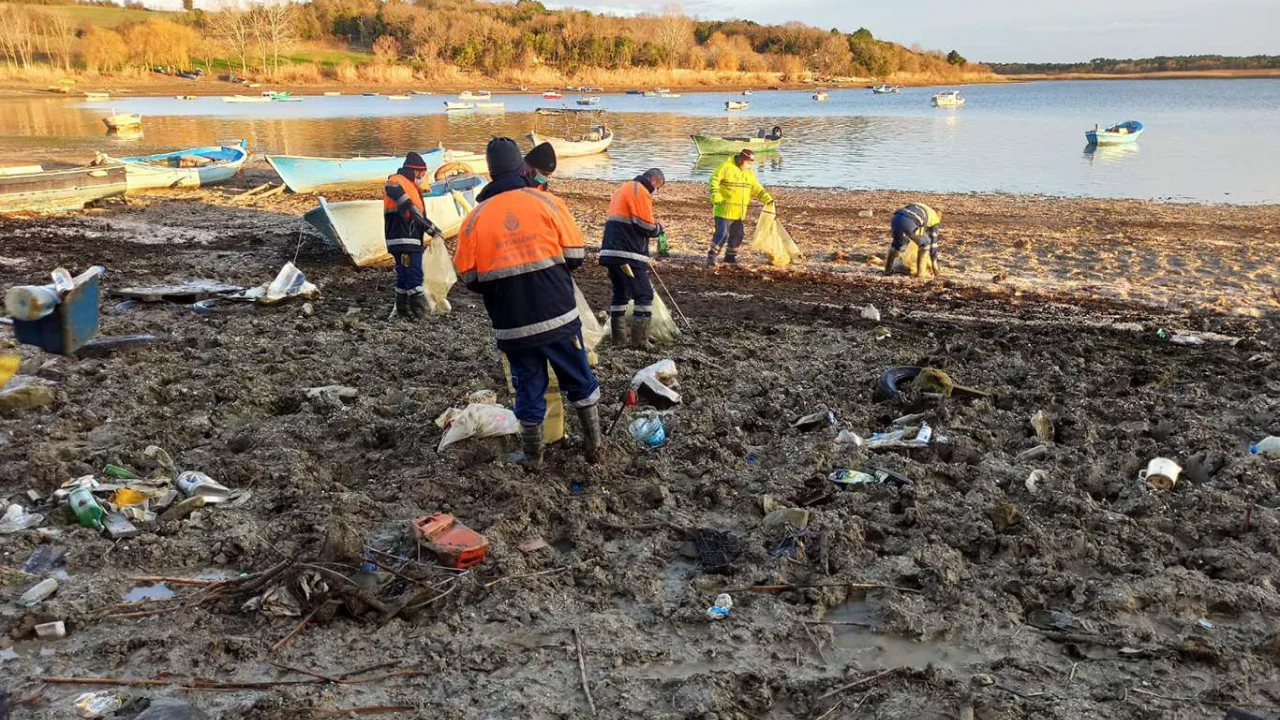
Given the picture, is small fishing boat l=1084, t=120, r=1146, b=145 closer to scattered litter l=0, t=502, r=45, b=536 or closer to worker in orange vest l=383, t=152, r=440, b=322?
worker in orange vest l=383, t=152, r=440, b=322

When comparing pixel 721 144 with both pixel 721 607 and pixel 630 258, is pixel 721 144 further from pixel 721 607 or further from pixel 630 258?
pixel 721 607

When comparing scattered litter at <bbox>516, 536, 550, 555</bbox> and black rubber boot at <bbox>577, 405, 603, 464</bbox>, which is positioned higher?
black rubber boot at <bbox>577, 405, 603, 464</bbox>

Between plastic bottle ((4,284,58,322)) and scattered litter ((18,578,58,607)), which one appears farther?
plastic bottle ((4,284,58,322))

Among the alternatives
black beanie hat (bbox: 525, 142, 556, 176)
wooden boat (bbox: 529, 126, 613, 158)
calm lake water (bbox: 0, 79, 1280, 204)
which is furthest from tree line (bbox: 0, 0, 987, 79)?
black beanie hat (bbox: 525, 142, 556, 176)

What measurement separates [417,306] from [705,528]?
495 centimetres

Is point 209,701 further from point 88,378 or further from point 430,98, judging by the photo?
point 430,98

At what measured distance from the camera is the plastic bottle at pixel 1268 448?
16.1ft

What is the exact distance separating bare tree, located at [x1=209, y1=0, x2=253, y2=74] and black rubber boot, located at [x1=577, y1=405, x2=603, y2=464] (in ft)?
268

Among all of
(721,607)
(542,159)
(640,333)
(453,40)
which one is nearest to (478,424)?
(542,159)

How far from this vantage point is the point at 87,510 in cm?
405

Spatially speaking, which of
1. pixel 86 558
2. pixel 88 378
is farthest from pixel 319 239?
pixel 86 558

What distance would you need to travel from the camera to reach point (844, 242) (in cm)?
1307

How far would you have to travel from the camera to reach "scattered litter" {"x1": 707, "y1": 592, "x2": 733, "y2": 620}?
344cm

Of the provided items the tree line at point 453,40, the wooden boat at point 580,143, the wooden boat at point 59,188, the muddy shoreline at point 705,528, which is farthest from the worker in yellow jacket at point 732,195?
the tree line at point 453,40
